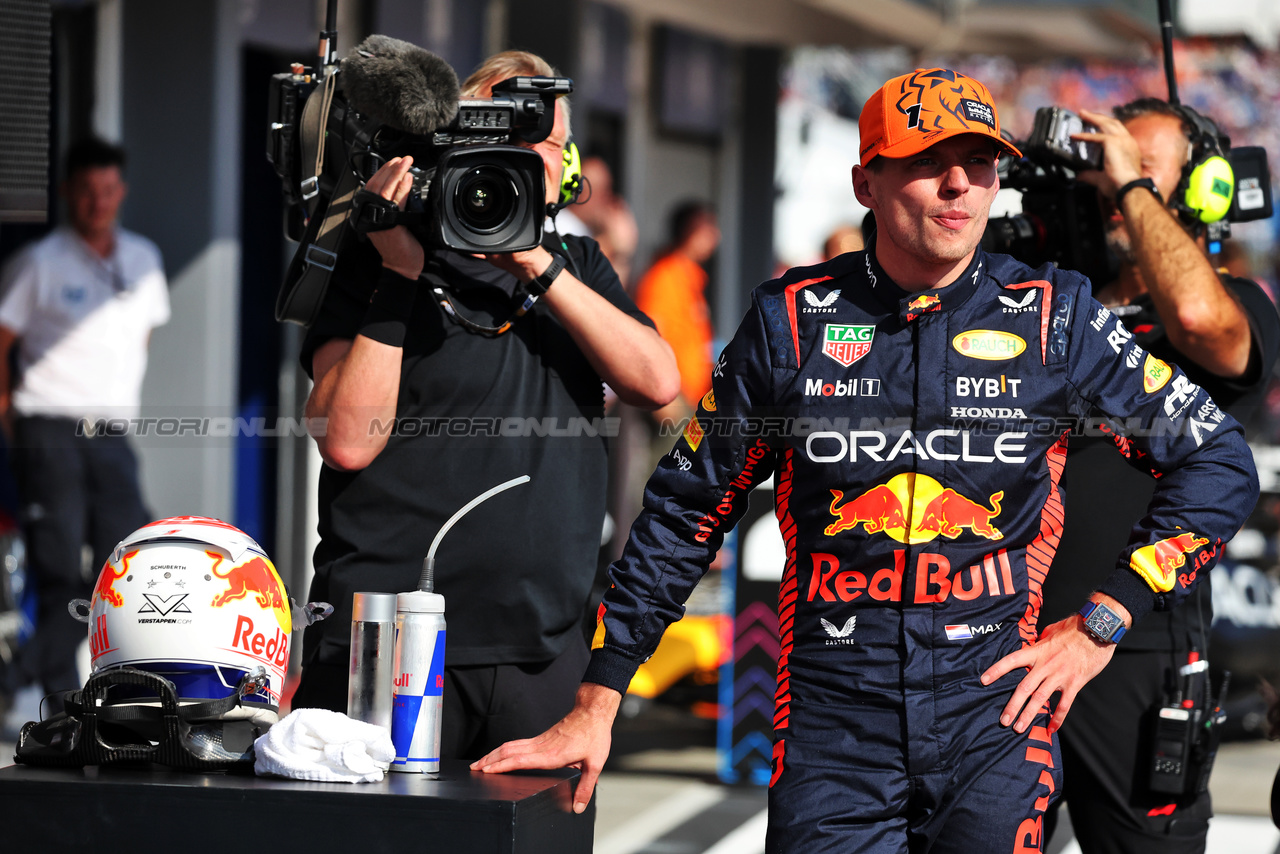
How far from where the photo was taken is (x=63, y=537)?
6484 millimetres

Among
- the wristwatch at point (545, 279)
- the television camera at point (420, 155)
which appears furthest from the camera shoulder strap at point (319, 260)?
the wristwatch at point (545, 279)

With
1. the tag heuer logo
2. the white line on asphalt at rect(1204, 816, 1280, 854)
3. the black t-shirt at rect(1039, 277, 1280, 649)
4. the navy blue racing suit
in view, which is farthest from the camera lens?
the white line on asphalt at rect(1204, 816, 1280, 854)

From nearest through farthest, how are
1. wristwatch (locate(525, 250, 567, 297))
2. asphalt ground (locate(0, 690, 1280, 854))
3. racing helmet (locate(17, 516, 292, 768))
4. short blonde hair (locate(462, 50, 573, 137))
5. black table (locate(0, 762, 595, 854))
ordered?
black table (locate(0, 762, 595, 854)), racing helmet (locate(17, 516, 292, 768)), wristwatch (locate(525, 250, 567, 297)), short blonde hair (locate(462, 50, 573, 137)), asphalt ground (locate(0, 690, 1280, 854))

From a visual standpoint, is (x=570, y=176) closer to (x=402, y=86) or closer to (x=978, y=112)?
(x=402, y=86)

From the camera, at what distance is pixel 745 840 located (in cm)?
547

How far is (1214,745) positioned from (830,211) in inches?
550

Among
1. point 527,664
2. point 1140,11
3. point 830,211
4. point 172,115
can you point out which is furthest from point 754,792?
point 830,211

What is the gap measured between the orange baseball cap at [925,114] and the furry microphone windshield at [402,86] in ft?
2.72

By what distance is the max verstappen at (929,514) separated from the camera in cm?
249

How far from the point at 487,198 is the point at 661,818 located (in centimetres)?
341

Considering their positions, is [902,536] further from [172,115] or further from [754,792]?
[172,115]

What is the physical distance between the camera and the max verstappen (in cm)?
249

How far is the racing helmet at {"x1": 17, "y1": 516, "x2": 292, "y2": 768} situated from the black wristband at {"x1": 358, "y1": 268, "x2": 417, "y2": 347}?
1.59 feet

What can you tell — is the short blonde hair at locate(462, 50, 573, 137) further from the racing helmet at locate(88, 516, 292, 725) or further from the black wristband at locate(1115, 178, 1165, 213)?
the black wristband at locate(1115, 178, 1165, 213)
